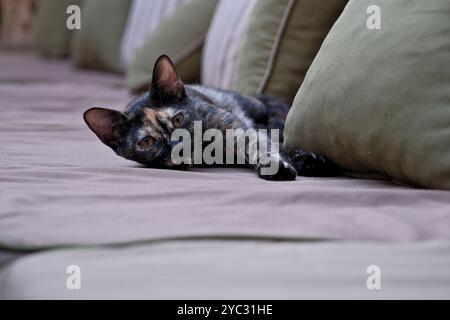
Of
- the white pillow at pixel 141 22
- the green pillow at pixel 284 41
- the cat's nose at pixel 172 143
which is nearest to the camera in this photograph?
the cat's nose at pixel 172 143

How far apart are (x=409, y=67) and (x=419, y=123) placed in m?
0.10

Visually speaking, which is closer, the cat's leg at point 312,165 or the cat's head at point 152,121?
the cat's leg at point 312,165

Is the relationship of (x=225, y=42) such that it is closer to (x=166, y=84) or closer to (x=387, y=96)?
(x=166, y=84)

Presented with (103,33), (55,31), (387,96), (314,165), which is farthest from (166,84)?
(55,31)

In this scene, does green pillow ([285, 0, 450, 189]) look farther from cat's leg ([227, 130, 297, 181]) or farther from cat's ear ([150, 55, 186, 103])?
cat's ear ([150, 55, 186, 103])

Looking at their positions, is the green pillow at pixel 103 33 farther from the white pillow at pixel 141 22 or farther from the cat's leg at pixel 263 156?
the cat's leg at pixel 263 156

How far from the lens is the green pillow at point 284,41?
178 centimetres

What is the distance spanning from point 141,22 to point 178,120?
1.60m

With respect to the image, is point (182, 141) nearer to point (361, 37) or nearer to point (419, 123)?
point (361, 37)

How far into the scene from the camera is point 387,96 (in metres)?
1.17

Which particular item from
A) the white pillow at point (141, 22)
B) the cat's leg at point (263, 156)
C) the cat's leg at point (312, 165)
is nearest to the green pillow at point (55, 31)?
the white pillow at point (141, 22)
